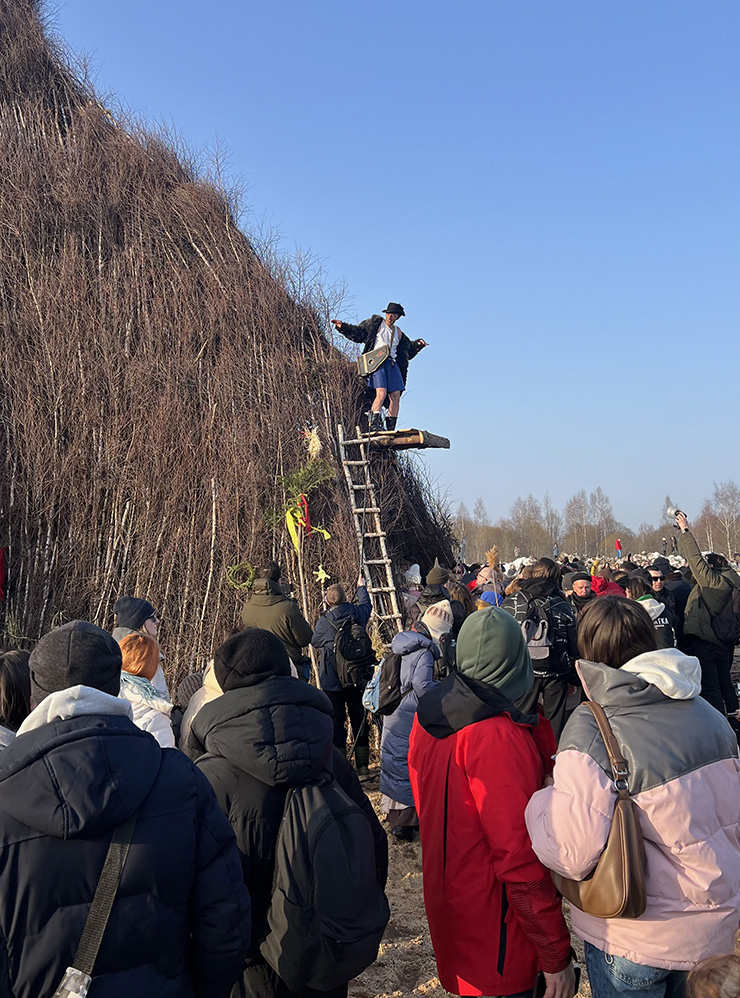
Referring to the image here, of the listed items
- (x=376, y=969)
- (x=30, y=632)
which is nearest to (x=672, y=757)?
(x=376, y=969)

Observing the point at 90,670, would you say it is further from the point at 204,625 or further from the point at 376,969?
the point at 204,625

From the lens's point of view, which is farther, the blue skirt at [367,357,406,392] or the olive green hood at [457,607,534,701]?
the blue skirt at [367,357,406,392]

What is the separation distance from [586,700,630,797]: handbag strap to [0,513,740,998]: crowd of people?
14 millimetres

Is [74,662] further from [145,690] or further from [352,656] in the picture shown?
[352,656]

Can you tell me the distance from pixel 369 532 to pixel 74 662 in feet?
26.3

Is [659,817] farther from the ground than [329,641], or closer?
closer

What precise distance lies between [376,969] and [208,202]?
11264 mm

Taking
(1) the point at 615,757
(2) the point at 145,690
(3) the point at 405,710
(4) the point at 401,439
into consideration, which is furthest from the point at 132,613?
(4) the point at 401,439

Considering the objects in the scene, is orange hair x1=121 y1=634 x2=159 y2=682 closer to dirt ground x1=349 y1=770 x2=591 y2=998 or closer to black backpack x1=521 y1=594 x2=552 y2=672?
dirt ground x1=349 y1=770 x2=591 y2=998

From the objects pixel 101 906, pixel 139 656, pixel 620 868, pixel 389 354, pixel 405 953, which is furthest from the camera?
pixel 389 354

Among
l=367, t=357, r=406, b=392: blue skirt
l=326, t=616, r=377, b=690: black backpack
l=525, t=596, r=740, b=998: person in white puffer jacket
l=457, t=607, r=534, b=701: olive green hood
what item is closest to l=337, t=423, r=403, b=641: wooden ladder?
l=367, t=357, r=406, b=392: blue skirt

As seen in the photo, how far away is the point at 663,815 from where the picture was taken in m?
2.25

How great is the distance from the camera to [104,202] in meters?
12.2

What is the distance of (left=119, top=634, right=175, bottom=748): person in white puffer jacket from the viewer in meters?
3.51
